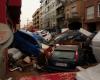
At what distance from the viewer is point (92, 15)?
46406 millimetres

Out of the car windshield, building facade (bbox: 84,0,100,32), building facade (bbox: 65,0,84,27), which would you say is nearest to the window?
building facade (bbox: 84,0,100,32)

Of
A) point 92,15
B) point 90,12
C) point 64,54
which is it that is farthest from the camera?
point 90,12

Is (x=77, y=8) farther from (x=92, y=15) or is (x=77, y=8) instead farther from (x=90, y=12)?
(x=92, y=15)

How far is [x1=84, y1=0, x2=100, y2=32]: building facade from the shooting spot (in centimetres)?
4447

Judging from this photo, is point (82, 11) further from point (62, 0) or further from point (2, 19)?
point (2, 19)

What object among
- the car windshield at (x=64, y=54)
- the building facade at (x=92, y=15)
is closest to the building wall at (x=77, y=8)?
the building facade at (x=92, y=15)

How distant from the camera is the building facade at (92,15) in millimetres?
44469

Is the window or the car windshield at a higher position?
the window

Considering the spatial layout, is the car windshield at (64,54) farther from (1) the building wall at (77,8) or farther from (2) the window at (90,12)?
(1) the building wall at (77,8)

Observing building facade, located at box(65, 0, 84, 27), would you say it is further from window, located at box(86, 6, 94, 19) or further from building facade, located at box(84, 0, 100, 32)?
window, located at box(86, 6, 94, 19)

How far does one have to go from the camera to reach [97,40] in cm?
961

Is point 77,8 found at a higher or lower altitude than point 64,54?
higher

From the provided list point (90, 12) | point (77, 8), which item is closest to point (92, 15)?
point (90, 12)

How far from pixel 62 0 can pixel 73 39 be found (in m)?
51.8
